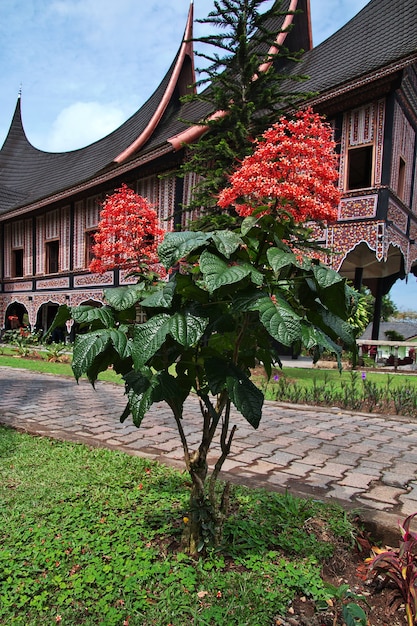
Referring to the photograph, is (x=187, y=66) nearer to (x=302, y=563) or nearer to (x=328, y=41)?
(x=328, y=41)

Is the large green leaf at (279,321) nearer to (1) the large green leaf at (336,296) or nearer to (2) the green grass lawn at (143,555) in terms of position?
(1) the large green leaf at (336,296)

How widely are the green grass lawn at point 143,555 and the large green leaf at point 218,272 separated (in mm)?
1132

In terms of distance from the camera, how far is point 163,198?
1320 centimetres

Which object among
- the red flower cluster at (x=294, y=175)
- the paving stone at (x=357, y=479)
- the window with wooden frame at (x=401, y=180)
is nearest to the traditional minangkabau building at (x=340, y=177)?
the window with wooden frame at (x=401, y=180)

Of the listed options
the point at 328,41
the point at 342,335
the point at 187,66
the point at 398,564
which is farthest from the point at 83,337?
the point at 187,66

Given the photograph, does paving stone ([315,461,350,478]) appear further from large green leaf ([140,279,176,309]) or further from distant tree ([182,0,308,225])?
distant tree ([182,0,308,225])

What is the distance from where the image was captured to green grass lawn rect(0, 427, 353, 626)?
5.11 ft

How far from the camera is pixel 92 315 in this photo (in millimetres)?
1422

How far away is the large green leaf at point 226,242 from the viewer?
129 cm

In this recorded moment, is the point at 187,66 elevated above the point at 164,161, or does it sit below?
above

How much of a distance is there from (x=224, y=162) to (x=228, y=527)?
7900 mm

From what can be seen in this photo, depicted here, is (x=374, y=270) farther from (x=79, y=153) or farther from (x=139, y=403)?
(x=139, y=403)

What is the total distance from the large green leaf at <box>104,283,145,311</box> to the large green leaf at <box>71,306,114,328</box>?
1.8 inches

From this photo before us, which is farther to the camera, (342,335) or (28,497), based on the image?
(28,497)
